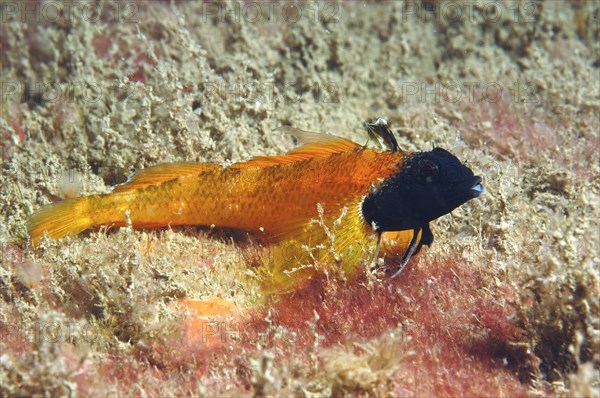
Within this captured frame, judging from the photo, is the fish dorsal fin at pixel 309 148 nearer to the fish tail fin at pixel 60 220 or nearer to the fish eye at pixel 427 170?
the fish eye at pixel 427 170

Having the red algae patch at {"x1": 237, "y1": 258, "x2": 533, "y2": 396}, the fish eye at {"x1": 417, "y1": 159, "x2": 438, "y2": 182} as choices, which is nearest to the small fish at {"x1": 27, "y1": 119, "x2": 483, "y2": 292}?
the fish eye at {"x1": 417, "y1": 159, "x2": 438, "y2": 182}

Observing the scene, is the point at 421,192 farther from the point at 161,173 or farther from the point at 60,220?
the point at 60,220

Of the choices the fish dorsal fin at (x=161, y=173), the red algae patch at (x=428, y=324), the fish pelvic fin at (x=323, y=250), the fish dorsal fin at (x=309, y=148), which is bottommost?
the red algae patch at (x=428, y=324)

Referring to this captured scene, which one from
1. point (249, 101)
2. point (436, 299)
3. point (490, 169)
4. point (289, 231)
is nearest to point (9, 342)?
point (289, 231)

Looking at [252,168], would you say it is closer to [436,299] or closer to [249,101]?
[249,101]

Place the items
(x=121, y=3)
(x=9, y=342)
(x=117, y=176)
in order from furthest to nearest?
(x=121, y=3) → (x=117, y=176) → (x=9, y=342)

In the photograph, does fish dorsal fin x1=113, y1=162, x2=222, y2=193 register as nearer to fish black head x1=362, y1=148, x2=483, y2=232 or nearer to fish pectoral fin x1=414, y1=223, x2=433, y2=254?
fish black head x1=362, y1=148, x2=483, y2=232

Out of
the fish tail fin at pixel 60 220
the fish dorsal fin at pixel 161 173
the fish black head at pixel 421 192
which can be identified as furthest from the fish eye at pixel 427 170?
the fish tail fin at pixel 60 220
